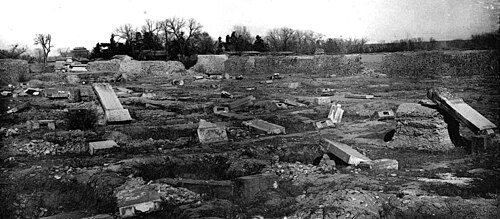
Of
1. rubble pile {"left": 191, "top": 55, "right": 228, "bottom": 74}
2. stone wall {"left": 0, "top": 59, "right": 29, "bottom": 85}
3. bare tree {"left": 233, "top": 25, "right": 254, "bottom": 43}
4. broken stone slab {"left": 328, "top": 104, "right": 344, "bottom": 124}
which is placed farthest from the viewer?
rubble pile {"left": 191, "top": 55, "right": 228, "bottom": 74}

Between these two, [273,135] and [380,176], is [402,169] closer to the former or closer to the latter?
[380,176]

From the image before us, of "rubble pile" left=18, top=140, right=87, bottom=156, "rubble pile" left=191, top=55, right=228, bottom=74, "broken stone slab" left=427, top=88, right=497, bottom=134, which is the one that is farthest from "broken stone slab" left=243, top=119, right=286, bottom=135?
"rubble pile" left=191, top=55, right=228, bottom=74

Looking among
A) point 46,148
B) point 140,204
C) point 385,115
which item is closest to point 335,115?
point 385,115

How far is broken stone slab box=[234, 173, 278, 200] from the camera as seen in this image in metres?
4.58

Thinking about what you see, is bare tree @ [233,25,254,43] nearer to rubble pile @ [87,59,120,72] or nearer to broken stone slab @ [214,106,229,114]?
broken stone slab @ [214,106,229,114]

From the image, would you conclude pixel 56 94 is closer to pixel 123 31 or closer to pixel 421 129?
pixel 123 31

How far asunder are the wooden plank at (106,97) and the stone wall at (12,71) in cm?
1180

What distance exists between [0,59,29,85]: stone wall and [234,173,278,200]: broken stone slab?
17.1 m

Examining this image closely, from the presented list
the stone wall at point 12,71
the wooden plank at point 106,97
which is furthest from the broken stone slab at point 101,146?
the stone wall at point 12,71

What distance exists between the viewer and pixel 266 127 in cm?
762

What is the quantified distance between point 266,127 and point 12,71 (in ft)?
55.3

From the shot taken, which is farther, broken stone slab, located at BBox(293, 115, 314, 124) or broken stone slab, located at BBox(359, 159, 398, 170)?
broken stone slab, located at BBox(293, 115, 314, 124)

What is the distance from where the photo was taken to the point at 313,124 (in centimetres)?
799

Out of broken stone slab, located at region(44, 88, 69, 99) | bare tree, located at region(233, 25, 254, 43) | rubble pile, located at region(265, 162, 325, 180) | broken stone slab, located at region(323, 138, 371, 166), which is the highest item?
bare tree, located at region(233, 25, 254, 43)
